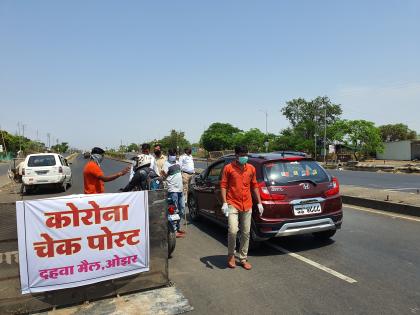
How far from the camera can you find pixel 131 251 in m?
4.66

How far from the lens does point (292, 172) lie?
6.52 metres

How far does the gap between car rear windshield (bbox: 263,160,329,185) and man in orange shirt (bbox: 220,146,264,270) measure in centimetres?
78

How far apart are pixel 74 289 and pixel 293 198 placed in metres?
3.56

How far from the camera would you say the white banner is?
4.16 meters

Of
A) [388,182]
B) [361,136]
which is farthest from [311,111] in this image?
[388,182]

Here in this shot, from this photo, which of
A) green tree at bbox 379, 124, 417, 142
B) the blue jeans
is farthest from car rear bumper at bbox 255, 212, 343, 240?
green tree at bbox 379, 124, 417, 142

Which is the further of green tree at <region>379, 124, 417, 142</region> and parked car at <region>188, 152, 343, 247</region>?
green tree at <region>379, 124, 417, 142</region>

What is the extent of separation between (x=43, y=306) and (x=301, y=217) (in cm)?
396

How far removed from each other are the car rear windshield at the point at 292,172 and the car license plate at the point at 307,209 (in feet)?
1.45

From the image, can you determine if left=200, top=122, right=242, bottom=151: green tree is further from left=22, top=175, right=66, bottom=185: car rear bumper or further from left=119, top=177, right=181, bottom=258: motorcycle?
left=119, top=177, right=181, bottom=258: motorcycle

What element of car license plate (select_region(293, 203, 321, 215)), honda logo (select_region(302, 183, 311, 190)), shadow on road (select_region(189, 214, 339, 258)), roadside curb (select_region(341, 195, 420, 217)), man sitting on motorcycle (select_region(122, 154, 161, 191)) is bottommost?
shadow on road (select_region(189, 214, 339, 258))

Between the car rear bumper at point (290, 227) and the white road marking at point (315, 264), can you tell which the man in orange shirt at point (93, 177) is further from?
the white road marking at point (315, 264)

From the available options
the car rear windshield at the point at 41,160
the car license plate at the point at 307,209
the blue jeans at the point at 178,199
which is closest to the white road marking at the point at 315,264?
the car license plate at the point at 307,209

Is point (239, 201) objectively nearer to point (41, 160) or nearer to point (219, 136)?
point (41, 160)
